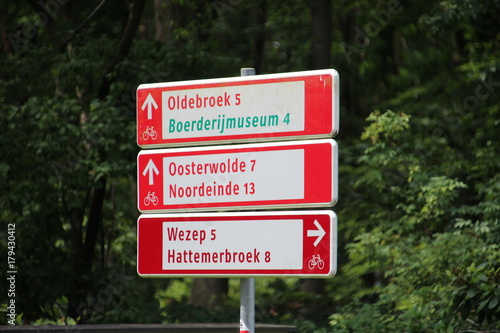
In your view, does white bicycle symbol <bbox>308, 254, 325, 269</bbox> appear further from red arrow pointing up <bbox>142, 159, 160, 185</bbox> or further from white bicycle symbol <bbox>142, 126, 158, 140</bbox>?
white bicycle symbol <bbox>142, 126, 158, 140</bbox>

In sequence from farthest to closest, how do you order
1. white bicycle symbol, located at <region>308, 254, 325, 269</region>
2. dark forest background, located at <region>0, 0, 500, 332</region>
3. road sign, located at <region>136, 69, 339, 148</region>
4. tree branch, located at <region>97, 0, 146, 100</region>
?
tree branch, located at <region>97, 0, 146, 100</region> → dark forest background, located at <region>0, 0, 500, 332</region> → road sign, located at <region>136, 69, 339, 148</region> → white bicycle symbol, located at <region>308, 254, 325, 269</region>

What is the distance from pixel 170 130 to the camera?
390cm

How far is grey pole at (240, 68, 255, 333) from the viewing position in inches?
138

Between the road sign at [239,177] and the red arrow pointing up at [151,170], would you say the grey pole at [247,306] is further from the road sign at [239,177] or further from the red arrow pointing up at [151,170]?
the red arrow pointing up at [151,170]

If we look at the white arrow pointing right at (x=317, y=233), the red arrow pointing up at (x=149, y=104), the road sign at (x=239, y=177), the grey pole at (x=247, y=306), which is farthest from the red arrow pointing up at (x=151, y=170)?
the white arrow pointing right at (x=317, y=233)

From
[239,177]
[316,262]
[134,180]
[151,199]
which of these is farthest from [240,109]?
[134,180]

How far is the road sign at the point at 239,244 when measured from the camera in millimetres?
3475

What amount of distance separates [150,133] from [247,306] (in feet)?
3.11

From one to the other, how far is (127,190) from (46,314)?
7341 millimetres

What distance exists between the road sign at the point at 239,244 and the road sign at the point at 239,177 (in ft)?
0.19

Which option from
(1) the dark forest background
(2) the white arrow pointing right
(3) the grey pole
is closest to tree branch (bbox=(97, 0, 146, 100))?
(1) the dark forest background

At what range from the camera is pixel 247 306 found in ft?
11.6

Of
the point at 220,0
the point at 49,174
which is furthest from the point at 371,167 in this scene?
the point at 220,0

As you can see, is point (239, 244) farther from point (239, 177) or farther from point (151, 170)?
point (151, 170)
